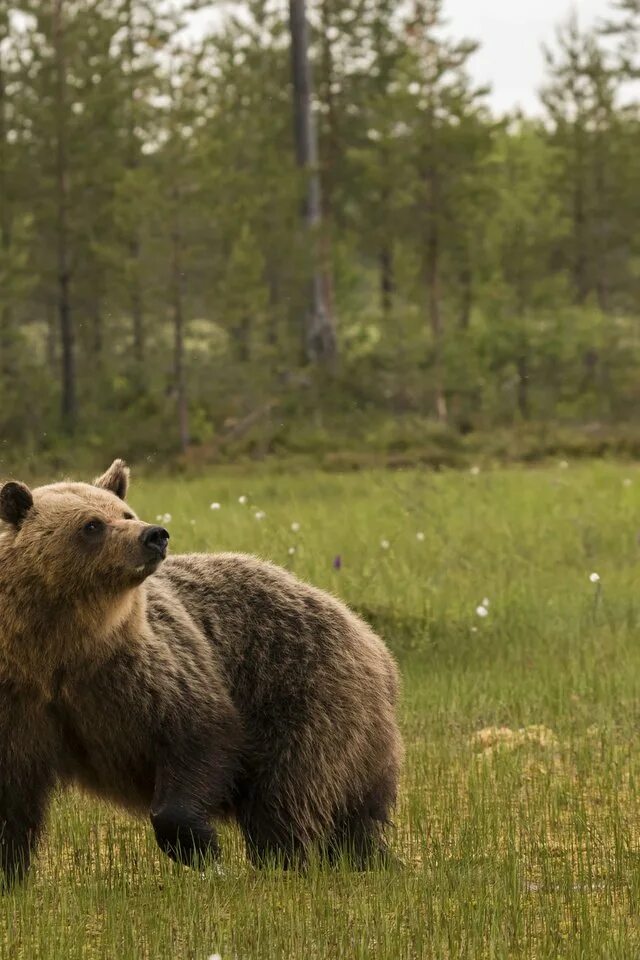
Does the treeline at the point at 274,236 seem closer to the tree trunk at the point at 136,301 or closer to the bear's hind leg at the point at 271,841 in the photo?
the tree trunk at the point at 136,301

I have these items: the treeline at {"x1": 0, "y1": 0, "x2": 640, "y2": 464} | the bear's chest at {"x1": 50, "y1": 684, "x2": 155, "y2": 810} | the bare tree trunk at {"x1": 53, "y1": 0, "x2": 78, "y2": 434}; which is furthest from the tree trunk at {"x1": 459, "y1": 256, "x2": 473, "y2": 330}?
the bear's chest at {"x1": 50, "y1": 684, "x2": 155, "y2": 810}

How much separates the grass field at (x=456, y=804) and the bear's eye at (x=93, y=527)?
3.94 ft

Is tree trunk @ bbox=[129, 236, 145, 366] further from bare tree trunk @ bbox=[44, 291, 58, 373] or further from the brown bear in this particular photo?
the brown bear

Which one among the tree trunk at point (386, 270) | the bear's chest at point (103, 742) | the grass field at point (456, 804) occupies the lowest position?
the grass field at point (456, 804)

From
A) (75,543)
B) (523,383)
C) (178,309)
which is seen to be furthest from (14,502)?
(523,383)

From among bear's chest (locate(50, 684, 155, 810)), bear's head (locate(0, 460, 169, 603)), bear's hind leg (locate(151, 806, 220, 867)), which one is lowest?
bear's hind leg (locate(151, 806, 220, 867))

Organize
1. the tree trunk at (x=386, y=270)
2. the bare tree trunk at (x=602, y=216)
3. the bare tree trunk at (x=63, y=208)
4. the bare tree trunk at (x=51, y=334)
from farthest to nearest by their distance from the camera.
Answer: the bare tree trunk at (x=602, y=216) < the bare tree trunk at (x=51, y=334) < the tree trunk at (x=386, y=270) < the bare tree trunk at (x=63, y=208)

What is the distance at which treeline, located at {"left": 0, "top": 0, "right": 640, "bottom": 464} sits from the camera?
27.3 meters

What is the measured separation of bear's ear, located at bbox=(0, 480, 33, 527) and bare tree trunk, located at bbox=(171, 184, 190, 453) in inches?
841

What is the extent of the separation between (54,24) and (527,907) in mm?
26787

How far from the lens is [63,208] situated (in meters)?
28.8

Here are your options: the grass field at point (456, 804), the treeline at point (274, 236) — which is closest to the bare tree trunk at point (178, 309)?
the treeline at point (274, 236)

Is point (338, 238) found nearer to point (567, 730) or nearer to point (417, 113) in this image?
point (417, 113)

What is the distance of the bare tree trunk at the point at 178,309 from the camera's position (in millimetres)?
25750
